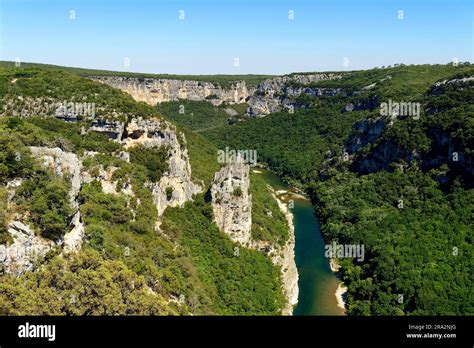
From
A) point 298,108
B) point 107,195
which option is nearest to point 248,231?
point 107,195

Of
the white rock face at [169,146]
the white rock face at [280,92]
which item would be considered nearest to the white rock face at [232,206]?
the white rock face at [169,146]

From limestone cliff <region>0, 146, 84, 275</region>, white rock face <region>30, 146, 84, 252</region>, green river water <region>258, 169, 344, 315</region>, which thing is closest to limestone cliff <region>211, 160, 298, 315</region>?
green river water <region>258, 169, 344, 315</region>

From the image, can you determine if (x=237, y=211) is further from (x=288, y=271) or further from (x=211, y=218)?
(x=288, y=271)

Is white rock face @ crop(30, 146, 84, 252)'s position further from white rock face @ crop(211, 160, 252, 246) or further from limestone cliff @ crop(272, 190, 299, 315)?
limestone cliff @ crop(272, 190, 299, 315)

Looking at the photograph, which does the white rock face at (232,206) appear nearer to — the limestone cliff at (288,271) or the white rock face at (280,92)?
the limestone cliff at (288,271)

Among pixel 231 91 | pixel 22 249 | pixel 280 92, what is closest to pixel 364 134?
pixel 280 92

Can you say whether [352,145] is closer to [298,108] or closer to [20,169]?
[298,108]
